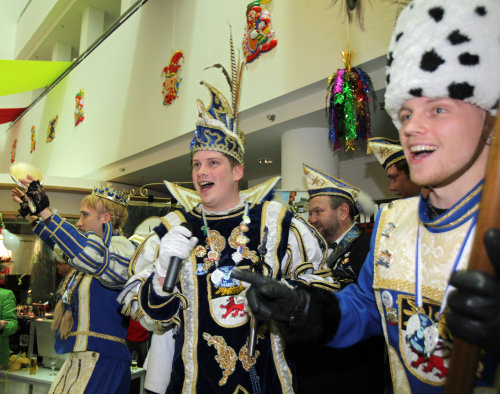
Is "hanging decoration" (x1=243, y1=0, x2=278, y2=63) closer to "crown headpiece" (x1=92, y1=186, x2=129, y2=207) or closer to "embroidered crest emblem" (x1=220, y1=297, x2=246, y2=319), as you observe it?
"crown headpiece" (x1=92, y1=186, x2=129, y2=207)

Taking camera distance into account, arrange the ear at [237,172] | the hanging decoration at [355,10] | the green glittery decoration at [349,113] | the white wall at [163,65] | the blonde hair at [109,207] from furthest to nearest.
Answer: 1. the white wall at [163,65]
2. the hanging decoration at [355,10]
3. the green glittery decoration at [349,113]
4. the blonde hair at [109,207]
5. the ear at [237,172]

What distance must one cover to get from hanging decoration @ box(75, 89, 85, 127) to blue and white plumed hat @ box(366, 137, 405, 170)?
8.76 m

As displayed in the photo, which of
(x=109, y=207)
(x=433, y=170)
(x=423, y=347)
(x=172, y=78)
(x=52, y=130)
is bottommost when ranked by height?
(x=423, y=347)

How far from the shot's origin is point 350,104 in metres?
3.56

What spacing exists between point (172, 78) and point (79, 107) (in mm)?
4616

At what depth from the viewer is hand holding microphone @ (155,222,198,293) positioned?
1.41 meters

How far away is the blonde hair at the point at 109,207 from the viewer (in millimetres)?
3081

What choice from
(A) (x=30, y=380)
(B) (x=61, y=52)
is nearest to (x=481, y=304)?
(A) (x=30, y=380)

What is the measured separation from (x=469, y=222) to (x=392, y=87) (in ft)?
1.37

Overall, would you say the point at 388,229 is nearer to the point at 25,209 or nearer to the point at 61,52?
the point at 25,209

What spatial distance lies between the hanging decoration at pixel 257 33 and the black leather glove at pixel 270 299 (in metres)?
4.15

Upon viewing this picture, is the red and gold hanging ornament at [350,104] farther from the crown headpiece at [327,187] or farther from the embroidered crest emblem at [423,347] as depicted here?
the embroidered crest emblem at [423,347]

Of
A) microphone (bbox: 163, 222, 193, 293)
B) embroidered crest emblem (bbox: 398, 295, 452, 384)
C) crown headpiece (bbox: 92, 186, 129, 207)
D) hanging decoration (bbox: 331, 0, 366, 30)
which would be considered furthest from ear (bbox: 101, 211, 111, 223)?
hanging decoration (bbox: 331, 0, 366, 30)

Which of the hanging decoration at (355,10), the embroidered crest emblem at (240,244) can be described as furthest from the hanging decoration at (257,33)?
the embroidered crest emblem at (240,244)
